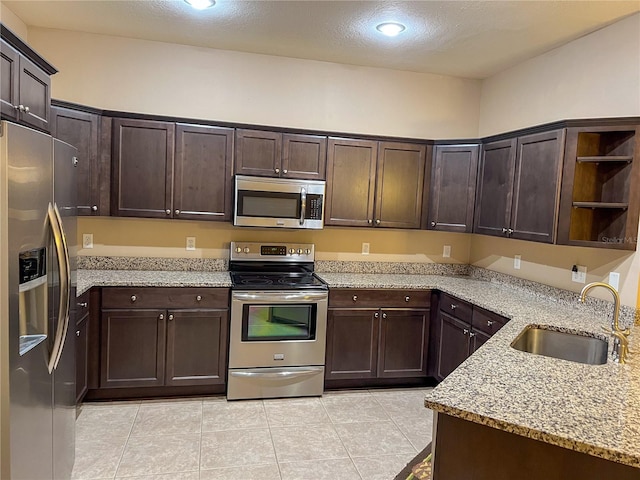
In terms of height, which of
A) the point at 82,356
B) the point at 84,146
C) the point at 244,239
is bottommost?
the point at 82,356

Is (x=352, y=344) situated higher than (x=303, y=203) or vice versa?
(x=303, y=203)

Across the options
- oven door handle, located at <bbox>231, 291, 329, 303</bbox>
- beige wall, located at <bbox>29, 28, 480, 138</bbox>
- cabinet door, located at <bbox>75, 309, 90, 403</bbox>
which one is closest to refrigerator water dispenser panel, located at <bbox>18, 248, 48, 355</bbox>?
cabinet door, located at <bbox>75, 309, 90, 403</bbox>

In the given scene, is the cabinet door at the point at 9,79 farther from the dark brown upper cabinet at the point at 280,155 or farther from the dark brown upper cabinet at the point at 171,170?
the dark brown upper cabinet at the point at 280,155

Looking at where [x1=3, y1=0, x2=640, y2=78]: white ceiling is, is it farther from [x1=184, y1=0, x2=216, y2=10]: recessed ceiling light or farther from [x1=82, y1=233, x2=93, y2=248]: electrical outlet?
[x1=82, y1=233, x2=93, y2=248]: electrical outlet

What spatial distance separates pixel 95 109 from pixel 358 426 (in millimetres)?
2942

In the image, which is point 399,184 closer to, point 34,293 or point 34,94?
point 34,94

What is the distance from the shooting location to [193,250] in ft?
12.4

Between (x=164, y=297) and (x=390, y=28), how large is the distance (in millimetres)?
2498

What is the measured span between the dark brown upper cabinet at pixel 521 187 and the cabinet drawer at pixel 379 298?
75 cm

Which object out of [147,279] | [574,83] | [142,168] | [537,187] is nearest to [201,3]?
[142,168]

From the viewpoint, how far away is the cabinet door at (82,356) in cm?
293

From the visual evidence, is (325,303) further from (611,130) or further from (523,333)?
(611,130)

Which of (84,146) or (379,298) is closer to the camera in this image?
(84,146)

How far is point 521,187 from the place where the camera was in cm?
315
